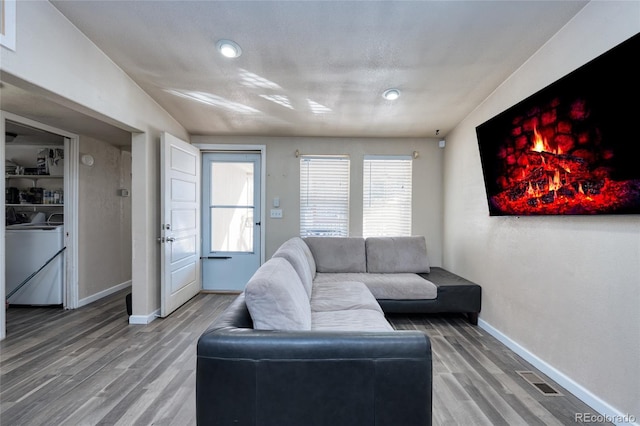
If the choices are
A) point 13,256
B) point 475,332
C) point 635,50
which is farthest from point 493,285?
point 13,256

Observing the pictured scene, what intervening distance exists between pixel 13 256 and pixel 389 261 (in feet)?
15.3

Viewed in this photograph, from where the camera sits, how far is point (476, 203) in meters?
2.91

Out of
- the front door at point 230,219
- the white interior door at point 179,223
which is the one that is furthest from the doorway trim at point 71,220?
the front door at point 230,219

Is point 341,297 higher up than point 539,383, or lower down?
higher up

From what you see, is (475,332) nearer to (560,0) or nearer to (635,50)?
(635,50)

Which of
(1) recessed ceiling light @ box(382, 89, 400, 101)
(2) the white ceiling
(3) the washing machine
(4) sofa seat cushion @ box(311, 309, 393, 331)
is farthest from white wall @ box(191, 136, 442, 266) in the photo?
(3) the washing machine

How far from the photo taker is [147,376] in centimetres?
192

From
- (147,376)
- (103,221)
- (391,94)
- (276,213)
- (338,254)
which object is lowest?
(147,376)

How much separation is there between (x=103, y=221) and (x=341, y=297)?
358 cm

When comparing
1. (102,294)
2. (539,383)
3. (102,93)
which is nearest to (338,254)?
(539,383)

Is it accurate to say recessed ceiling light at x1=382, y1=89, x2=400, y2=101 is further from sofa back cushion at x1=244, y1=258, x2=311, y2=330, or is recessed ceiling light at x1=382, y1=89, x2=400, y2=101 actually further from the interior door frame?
sofa back cushion at x1=244, y1=258, x2=311, y2=330

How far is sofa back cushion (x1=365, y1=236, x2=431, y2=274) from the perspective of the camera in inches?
132

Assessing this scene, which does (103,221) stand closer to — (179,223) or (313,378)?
(179,223)

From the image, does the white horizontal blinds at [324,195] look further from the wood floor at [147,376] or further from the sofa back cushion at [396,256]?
the wood floor at [147,376]
